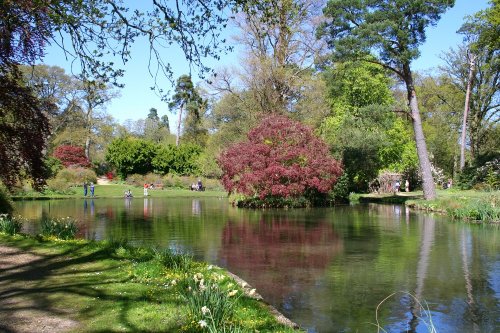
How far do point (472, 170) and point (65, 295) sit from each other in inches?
1393

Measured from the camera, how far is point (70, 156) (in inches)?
1975

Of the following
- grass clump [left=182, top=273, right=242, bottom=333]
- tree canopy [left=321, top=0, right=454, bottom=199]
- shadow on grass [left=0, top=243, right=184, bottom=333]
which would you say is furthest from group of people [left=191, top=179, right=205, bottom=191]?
grass clump [left=182, top=273, right=242, bottom=333]

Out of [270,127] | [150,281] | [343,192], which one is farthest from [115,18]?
[343,192]

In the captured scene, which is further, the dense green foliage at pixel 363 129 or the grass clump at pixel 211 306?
the dense green foliage at pixel 363 129

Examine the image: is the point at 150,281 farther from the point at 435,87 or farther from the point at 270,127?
the point at 435,87

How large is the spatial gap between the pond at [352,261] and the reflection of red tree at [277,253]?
0.08 ft

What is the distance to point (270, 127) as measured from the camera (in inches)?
1118

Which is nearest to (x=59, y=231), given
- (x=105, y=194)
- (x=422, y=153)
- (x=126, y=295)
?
(x=126, y=295)

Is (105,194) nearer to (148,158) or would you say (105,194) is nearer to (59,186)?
(59,186)

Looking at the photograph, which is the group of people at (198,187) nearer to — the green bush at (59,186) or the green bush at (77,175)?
the green bush at (77,175)

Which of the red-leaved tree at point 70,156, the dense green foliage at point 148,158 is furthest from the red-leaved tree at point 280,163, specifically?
the red-leaved tree at point 70,156

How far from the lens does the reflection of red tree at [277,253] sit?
9567mm

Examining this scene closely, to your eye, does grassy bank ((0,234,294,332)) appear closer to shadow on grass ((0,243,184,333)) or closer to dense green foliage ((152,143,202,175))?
shadow on grass ((0,243,184,333))

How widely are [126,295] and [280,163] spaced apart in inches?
855
